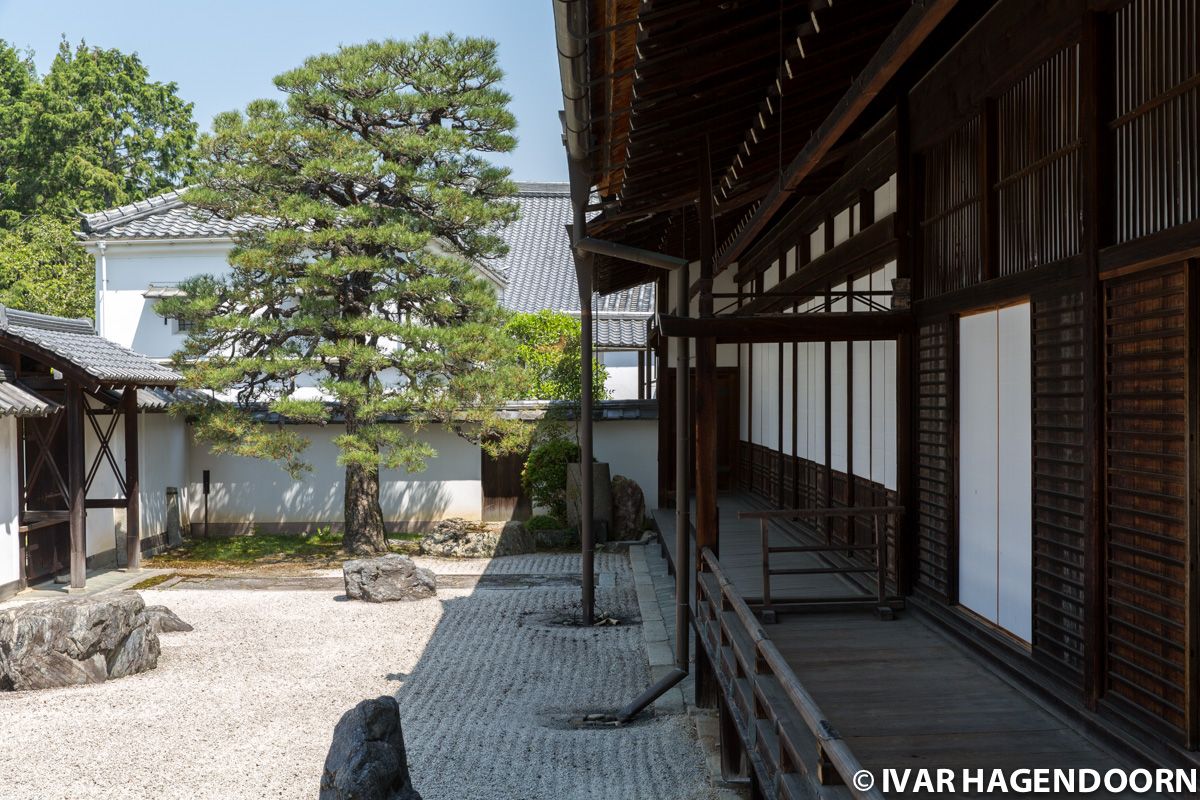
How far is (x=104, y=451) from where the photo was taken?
52.7 feet

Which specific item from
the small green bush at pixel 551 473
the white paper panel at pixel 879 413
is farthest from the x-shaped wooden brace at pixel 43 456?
the white paper panel at pixel 879 413

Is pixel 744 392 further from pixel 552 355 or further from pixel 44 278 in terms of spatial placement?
pixel 44 278

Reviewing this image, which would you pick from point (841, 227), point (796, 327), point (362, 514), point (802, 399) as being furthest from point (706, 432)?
point (362, 514)

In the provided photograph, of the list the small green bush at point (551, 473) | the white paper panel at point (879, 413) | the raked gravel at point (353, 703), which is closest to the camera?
the raked gravel at point (353, 703)

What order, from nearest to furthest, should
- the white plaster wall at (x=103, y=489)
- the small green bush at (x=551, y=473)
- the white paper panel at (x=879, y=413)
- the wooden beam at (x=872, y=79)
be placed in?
the wooden beam at (x=872, y=79) < the white paper panel at (x=879, y=413) < the white plaster wall at (x=103, y=489) < the small green bush at (x=551, y=473)

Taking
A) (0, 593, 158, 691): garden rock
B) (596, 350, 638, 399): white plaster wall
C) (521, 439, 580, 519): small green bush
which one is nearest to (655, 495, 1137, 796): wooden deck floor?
(0, 593, 158, 691): garden rock

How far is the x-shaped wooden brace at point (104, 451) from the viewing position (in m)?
15.8

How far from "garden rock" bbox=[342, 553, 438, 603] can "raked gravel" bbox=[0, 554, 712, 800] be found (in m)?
0.28

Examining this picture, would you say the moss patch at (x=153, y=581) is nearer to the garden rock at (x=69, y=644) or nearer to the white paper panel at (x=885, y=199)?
the garden rock at (x=69, y=644)

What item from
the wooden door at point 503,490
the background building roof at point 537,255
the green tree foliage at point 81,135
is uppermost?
the green tree foliage at point 81,135

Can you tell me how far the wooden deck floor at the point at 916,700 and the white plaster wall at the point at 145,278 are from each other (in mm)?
18987

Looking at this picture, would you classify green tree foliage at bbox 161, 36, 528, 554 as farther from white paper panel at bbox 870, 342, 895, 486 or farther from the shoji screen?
the shoji screen

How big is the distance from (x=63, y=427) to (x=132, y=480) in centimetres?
119

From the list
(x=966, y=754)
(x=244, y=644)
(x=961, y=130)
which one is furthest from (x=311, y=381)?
(x=966, y=754)
